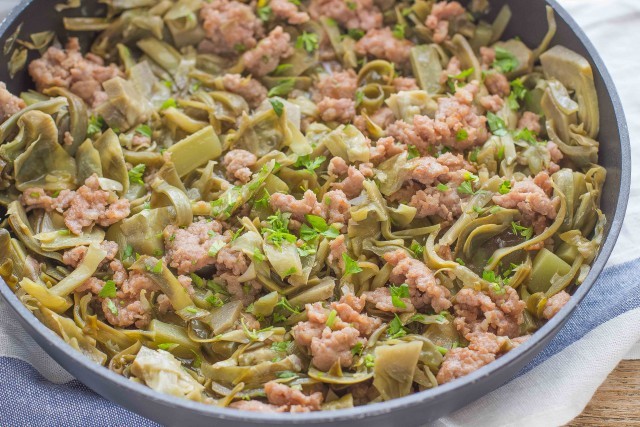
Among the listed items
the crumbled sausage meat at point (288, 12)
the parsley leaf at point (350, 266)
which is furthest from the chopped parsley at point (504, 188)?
the crumbled sausage meat at point (288, 12)

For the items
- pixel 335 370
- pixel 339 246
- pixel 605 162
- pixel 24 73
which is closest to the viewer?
pixel 335 370

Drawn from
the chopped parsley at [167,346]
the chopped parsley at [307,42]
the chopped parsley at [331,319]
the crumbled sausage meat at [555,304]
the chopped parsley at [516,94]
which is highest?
the chopped parsley at [307,42]

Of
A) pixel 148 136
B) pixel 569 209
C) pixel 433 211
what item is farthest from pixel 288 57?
pixel 569 209

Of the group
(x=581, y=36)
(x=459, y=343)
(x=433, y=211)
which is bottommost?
(x=459, y=343)

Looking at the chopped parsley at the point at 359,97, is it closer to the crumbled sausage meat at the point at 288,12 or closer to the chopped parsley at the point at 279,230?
the crumbled sausage meat at the point at 288,12

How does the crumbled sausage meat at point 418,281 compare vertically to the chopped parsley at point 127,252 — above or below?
above

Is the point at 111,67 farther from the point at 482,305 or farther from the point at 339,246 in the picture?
the point at 482,305
